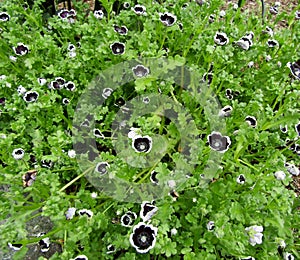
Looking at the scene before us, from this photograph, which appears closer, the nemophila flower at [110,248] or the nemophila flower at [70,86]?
the nemophila flower at [110,248]

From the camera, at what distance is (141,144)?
74.8 inches

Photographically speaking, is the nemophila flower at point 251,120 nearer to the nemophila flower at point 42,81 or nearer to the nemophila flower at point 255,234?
the nemophila flower at point 255,234

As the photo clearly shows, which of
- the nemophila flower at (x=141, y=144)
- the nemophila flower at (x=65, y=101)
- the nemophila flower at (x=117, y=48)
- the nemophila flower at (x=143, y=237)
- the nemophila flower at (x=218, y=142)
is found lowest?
the nemophila flower at (x=65, y=101)

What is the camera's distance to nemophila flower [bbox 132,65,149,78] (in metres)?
2.28

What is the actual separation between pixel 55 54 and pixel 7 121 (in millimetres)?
605

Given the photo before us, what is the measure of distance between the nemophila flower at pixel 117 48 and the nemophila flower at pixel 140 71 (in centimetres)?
22

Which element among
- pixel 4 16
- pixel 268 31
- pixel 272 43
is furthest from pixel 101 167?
pixel 268 31

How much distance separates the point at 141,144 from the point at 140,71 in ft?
1.91

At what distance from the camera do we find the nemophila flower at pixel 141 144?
1.88 m

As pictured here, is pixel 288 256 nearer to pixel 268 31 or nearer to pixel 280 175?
pixel 280 175

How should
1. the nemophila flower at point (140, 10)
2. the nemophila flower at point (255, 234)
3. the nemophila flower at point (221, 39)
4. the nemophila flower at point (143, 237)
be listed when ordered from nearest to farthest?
the nemophila flower at point (143, 237), the nemophila flower at point (255, 234), the nemophila flower at point (221, 39), the nemophila flower at point (140, 10)

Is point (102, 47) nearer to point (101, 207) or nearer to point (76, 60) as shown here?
point (76, 60)

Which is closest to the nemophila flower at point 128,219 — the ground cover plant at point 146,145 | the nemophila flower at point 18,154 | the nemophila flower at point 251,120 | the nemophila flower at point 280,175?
the ground cover plant at point 146,145

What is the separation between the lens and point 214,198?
2.07 meters
